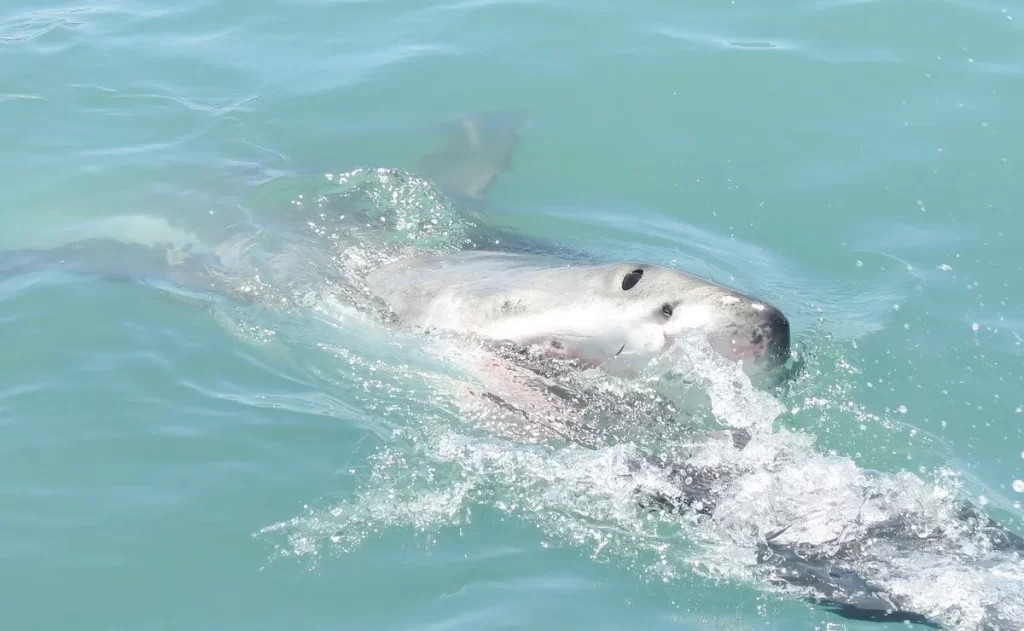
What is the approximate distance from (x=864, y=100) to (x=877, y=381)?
11.8 feet

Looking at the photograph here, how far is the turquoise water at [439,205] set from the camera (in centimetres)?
468

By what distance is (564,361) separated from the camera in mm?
5027

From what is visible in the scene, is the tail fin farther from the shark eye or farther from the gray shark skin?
the shark eye

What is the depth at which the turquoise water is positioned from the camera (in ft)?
15.4

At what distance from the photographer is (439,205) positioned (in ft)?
25.0

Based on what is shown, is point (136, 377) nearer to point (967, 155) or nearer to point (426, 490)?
point (426, 490)

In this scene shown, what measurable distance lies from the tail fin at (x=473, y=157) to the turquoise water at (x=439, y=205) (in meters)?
0.15

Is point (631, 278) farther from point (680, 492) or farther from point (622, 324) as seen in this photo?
point (680, 492)

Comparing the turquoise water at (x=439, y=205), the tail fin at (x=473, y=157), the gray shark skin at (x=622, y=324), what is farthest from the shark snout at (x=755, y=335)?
the tail fin at (x=473, y=157)

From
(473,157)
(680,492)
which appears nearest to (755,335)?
(680,492)

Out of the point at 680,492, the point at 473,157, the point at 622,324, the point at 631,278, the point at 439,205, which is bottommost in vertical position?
the point at 680,492

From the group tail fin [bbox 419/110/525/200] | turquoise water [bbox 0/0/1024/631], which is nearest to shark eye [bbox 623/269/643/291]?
turquoise water [bbox 0/0/1024/631]

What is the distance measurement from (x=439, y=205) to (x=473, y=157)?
3.10 feet

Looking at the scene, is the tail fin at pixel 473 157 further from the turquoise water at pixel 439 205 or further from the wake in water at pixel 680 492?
the wake in water at pixel 680 492
